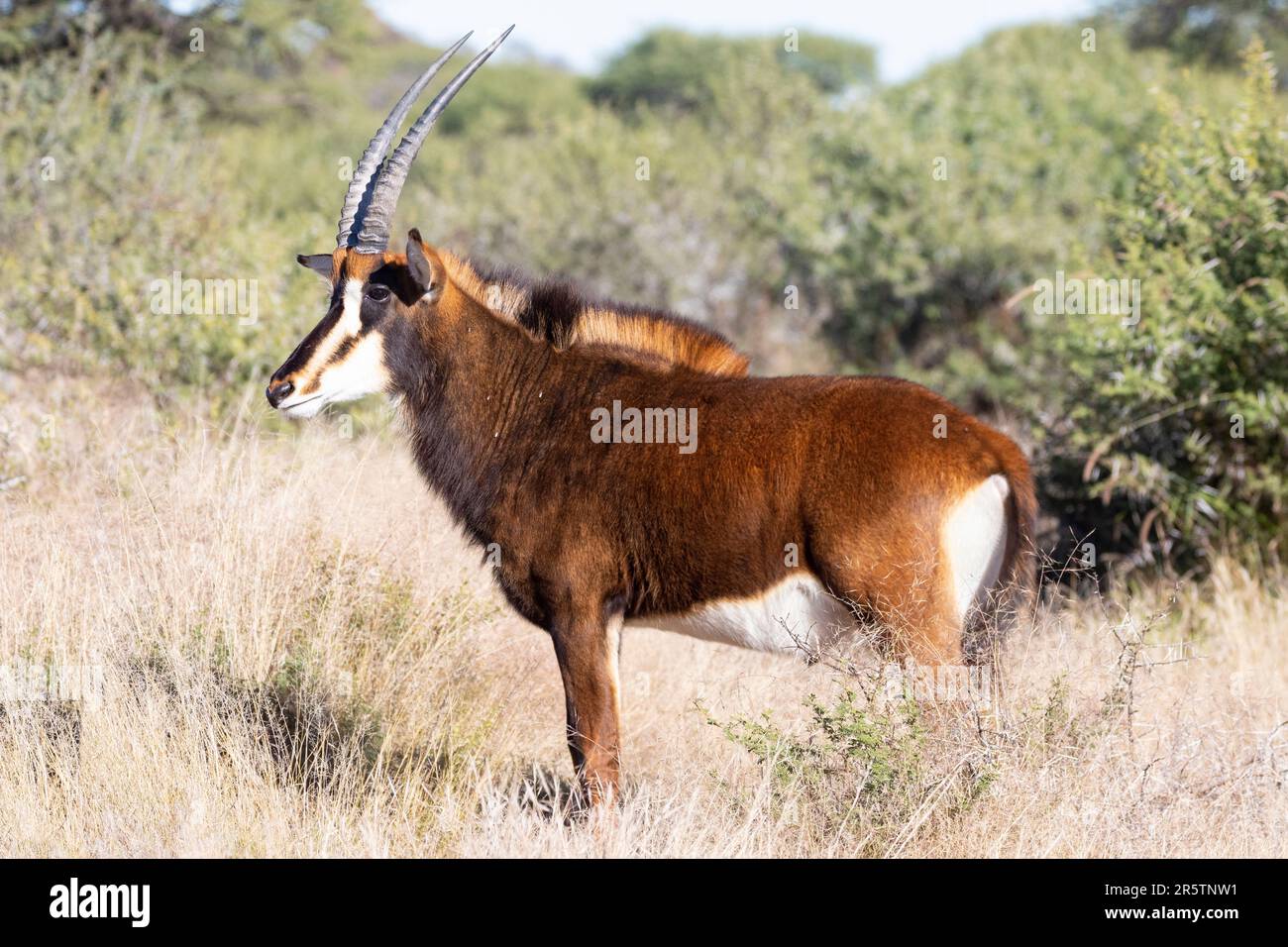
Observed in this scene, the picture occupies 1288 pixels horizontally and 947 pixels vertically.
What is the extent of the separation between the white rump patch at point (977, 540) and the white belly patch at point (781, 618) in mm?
453

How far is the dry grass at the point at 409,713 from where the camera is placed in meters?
5.42

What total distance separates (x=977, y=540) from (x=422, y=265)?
252 centimetres

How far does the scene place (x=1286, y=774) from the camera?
6.08 meters

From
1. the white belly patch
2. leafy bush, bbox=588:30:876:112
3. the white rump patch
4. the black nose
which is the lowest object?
the white belly patch

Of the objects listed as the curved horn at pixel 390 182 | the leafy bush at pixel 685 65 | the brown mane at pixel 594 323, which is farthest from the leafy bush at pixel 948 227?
the leafy bush at pixel 685 65

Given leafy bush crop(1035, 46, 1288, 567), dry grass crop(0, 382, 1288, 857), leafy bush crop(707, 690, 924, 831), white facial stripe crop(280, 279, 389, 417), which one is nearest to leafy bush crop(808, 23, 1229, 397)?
leafy bush crop(1035, 46, 1288, 567)

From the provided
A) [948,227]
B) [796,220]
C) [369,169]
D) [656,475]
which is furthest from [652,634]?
[796,220]

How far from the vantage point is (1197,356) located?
920 centimetres

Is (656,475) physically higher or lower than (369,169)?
lower

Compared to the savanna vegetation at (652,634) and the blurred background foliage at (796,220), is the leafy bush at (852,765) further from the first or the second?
the blurred background foliage at (796,220)

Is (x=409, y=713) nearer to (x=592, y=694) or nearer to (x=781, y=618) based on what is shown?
(x=592, y=694)

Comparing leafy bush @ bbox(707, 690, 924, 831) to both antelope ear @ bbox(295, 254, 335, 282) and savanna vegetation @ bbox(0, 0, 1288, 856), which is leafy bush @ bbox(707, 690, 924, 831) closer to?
savanna vegetation @ bbox(0, 0, 1288, 856)

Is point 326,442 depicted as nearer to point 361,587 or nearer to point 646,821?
point 361,587

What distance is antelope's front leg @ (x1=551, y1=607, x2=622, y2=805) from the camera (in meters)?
5.57
